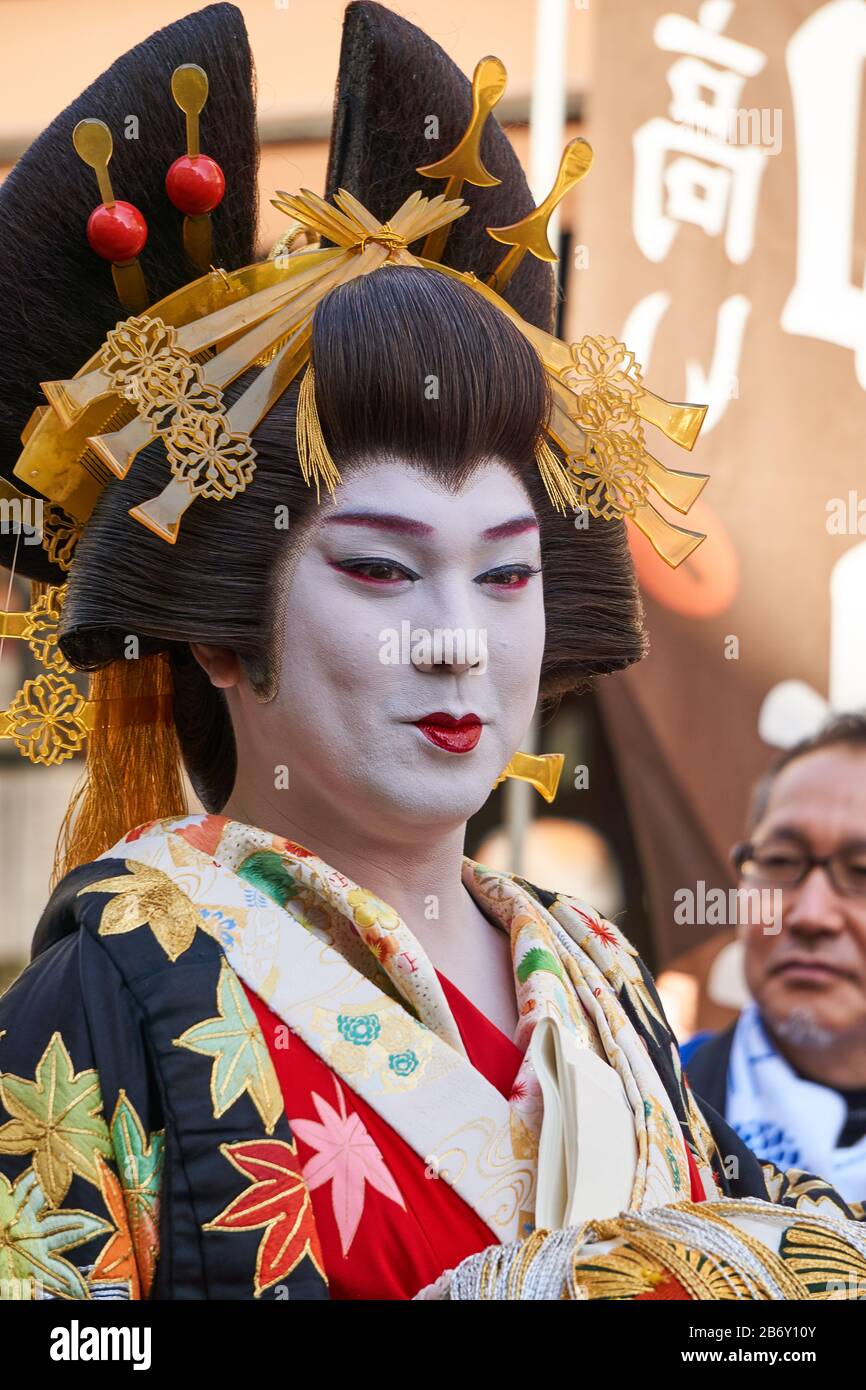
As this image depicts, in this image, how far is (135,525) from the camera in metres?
1.79

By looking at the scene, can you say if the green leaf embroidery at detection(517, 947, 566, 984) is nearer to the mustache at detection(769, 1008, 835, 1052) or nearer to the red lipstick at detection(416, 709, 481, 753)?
the red lipstick at detection(416, 709, 481, 753)

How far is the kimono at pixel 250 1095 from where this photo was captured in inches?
59.7

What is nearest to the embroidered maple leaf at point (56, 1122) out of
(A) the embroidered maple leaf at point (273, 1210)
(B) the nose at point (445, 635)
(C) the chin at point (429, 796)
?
(A) the embroidered maple leaf at point (273, 1210)

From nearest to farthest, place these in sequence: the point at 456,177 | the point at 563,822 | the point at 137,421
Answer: the point at 137,421 → the point at 456,177 → the point at 563,822

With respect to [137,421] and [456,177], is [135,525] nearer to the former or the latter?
[137,421]

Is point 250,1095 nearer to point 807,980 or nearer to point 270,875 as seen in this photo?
point 270,875

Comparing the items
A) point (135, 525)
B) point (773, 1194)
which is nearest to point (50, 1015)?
point (135, 525)

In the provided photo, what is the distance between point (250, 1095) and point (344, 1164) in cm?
11

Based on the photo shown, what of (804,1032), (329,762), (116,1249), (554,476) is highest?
(554,476)

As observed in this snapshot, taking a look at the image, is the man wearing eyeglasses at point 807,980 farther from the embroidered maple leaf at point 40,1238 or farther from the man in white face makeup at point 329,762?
the embroidered maple leaf at point 40,1238

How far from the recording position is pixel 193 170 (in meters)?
1.81

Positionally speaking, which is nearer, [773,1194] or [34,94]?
[773,1194]

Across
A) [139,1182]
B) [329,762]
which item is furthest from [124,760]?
[139,1182]
